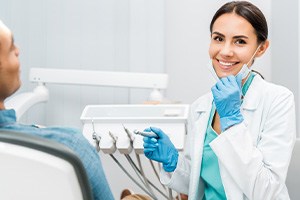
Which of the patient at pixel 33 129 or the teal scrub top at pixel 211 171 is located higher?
the patient at pixel 33 129

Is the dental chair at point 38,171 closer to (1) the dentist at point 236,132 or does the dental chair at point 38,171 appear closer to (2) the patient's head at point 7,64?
(2) the patient's head at point 7,64

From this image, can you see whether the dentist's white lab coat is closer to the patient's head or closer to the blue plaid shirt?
the blue plaid shirt

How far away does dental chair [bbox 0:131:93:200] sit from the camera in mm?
571

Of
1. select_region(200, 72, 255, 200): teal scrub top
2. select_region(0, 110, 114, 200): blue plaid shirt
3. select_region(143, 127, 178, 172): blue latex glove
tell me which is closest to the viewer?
select_region(0, 110, 114, 200): blue plaid shirt

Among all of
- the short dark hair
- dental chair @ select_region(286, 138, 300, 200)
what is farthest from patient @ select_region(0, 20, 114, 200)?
dental chair @ select_region(286, 138, 300, 200)

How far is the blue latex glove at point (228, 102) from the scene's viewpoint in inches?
50.8

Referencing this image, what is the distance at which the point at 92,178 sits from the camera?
28.7 inches

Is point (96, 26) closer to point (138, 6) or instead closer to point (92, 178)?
point (138, 6)

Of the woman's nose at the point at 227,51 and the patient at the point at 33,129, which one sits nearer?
the patient at the point at 33,129

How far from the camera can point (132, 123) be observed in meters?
1.66

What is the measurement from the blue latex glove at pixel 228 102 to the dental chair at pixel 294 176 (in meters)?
0.33

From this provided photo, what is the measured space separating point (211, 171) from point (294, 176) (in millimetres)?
319

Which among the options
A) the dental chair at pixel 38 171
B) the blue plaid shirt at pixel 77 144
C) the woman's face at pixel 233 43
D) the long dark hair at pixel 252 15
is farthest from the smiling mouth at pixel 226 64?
the dental chair at pixel 38 171

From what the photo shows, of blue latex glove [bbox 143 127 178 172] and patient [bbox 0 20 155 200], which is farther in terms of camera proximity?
blue latex glove [bbox 143 127 178 172]
